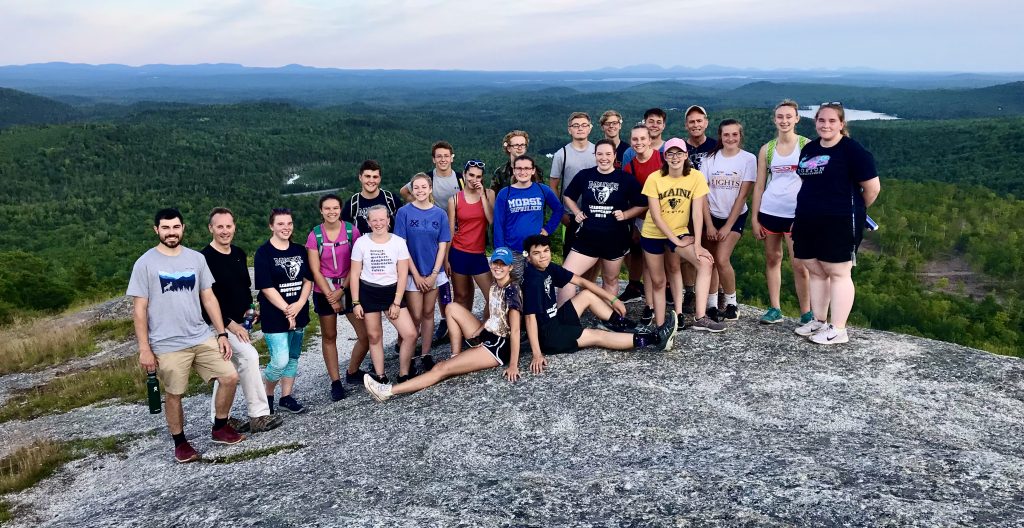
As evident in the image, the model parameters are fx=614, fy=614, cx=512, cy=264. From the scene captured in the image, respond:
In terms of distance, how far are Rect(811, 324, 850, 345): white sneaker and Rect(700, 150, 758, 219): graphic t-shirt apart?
1804mm

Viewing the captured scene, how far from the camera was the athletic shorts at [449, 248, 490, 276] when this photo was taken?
779cm

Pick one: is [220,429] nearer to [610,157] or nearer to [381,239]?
[381,239]

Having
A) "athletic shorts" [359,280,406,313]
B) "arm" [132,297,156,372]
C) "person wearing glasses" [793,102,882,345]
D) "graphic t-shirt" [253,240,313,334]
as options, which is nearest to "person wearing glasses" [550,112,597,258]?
"athletic shorts" [359,280,406,313]

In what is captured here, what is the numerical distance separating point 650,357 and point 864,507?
3.40 metres

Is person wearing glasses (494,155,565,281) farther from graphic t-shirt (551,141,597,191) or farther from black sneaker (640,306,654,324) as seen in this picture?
black sneaker (640,306,654,324)

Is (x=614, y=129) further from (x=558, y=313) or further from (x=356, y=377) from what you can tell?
(x=356, y=377)

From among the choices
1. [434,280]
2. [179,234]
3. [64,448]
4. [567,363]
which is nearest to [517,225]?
[434,280]

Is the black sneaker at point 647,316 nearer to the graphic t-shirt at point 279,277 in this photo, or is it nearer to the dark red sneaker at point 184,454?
the graphic t-shirt at point 279,277

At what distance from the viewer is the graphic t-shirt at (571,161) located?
314 inches

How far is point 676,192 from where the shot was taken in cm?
716

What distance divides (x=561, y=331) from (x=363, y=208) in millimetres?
2850

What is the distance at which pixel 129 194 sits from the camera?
240ft

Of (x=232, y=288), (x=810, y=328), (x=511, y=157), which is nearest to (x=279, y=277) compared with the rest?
(x=232, y=288)

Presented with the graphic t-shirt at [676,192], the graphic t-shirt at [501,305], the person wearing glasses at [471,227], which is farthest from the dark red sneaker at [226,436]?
the graphic t-shirt at [676,192]
